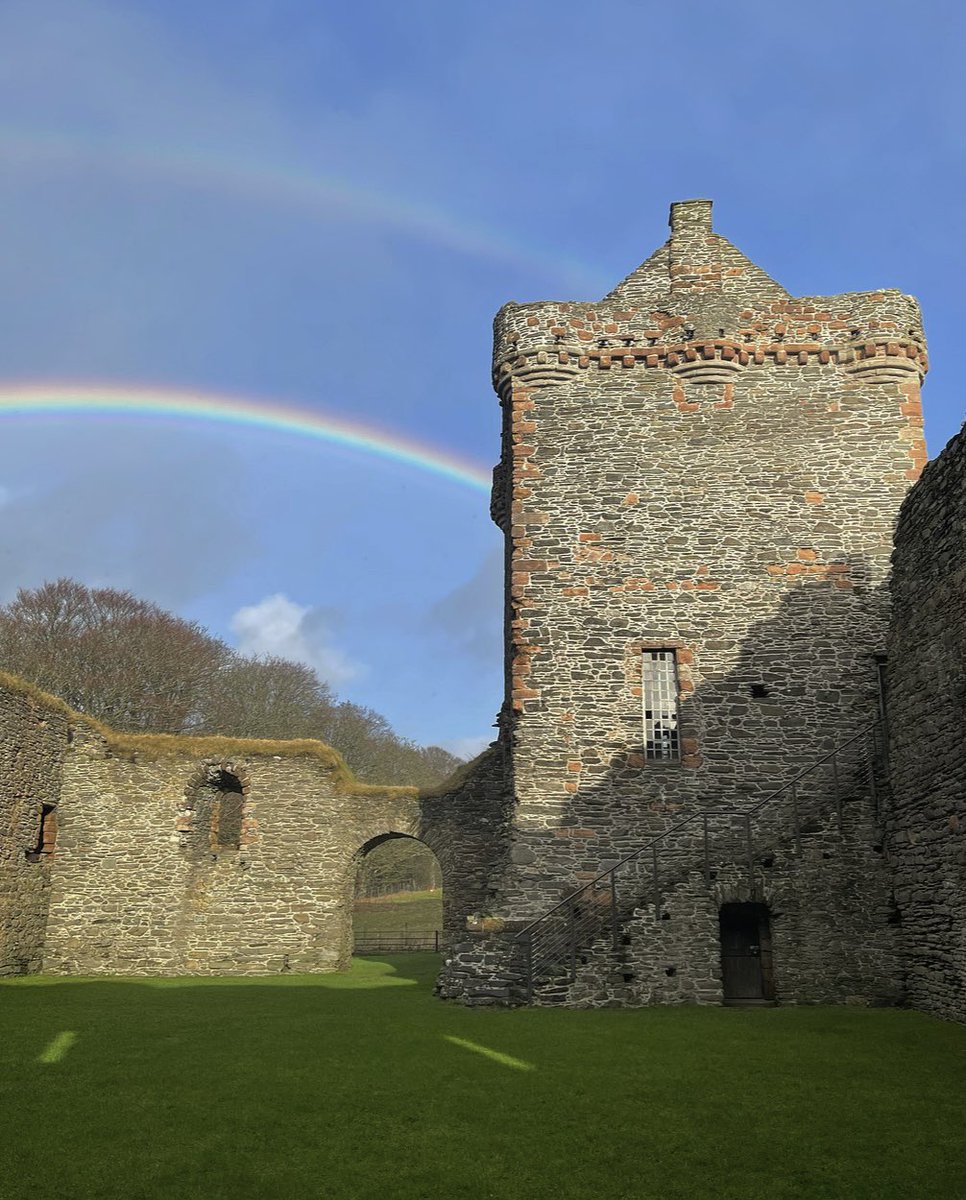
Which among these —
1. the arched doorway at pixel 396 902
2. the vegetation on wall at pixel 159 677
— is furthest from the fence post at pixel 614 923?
the vegetation on wall at pixel 159 677

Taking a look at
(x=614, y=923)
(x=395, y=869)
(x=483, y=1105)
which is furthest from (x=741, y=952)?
(x=395, y=869)

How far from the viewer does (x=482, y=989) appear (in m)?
13.3

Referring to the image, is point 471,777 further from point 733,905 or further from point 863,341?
point 863,341

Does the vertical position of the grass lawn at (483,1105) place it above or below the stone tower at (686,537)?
below

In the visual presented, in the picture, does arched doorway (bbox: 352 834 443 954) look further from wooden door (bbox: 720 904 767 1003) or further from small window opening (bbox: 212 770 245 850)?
wooden door (bbox: 720 904 767 1003)

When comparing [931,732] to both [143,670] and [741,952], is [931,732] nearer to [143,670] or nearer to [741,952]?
[741,952]

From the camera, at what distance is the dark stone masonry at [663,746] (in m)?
13.5

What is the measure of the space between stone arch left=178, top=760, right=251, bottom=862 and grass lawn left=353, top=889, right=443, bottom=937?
43.0ft

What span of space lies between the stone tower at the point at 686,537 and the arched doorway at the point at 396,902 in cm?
1273

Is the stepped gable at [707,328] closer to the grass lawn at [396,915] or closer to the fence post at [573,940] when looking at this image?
the fence post at [573,940]

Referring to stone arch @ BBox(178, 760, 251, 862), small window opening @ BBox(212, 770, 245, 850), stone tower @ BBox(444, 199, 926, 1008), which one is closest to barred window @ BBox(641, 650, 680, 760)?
stone tower @ BBox(444, 199, 926, 1008)

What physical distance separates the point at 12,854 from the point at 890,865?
52.2ft

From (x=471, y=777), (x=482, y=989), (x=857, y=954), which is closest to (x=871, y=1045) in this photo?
(x=857, y=954)

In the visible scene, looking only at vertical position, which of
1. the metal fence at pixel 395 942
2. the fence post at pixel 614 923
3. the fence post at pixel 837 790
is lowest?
the metal fence at pixel 395 942
